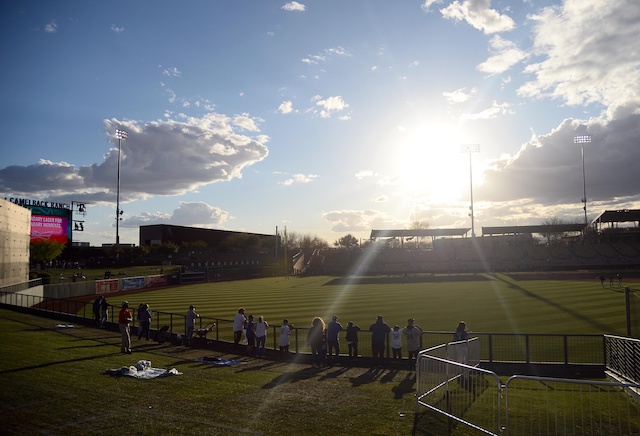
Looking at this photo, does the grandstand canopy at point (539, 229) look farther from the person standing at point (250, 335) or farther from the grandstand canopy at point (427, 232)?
the person standing at point (250, 335)

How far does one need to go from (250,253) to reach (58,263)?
113 feet

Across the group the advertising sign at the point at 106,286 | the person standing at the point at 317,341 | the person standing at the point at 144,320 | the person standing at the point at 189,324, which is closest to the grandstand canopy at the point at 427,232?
the advertising sign at the point at 106,286

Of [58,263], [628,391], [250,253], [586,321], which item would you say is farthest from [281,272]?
[628,391]

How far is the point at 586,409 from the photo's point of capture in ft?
29.6

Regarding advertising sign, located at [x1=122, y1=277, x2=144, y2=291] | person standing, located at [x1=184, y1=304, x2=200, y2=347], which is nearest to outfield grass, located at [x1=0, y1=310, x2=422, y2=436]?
person standing, located at [x1=184, y1=304, x2=200, y2=347]

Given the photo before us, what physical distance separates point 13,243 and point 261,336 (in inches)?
1170

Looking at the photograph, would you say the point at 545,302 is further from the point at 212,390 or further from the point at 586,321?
the point at 212,390

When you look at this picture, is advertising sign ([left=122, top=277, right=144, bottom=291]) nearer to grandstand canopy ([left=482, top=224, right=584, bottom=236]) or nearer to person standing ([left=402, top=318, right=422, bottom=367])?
person standing ([left=402, top=318, right=422, bottom=367])

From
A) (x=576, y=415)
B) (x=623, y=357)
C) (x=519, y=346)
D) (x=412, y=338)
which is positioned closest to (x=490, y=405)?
(x=576, y=415)

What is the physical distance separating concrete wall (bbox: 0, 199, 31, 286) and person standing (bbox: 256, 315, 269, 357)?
87.5ft

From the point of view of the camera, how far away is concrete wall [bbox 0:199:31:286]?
34.1 m

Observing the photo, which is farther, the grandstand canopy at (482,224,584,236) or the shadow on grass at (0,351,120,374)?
the grandstand canopy at (482,224,584,236)

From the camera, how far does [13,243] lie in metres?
36.6

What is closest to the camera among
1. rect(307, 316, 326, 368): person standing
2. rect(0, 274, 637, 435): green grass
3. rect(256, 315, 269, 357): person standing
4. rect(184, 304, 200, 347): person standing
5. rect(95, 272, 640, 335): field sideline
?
rect(0, 274, 637, 435): green grass
